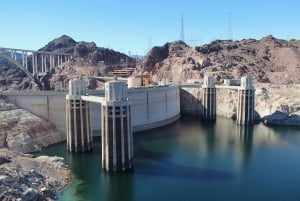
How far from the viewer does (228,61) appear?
101000 mm

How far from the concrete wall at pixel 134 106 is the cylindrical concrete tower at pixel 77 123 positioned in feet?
23.6

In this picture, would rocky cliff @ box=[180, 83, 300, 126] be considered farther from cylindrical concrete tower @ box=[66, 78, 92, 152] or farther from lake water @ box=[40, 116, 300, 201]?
cylindrical concrete tower @ box=[66, 78, 92, 152]

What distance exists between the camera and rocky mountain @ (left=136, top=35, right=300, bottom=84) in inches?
3738

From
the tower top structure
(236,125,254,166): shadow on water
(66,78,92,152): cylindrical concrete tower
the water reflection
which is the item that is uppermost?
the tower top structure

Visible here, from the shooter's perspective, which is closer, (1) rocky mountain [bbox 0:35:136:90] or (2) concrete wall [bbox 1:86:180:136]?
(2) concrete wall [bbox 1:86:180:136]

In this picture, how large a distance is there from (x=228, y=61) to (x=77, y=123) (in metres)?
66.8

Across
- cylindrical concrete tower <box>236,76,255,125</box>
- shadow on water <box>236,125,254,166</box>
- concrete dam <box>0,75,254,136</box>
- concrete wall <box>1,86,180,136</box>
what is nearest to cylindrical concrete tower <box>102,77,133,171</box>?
shadow on water <box>236,125,254,166</box>

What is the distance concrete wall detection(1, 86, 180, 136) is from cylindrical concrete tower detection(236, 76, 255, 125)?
41.7ft

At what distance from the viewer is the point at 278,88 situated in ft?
247

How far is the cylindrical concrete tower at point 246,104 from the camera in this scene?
64.6 metres

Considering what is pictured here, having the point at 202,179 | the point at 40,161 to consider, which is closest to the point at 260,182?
the point at 202,179

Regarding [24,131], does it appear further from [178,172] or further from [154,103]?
[154,103]

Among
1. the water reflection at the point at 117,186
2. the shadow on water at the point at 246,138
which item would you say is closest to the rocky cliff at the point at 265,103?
the shadow on water at the point at 246,138

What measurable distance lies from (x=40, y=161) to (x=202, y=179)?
15.6 m
